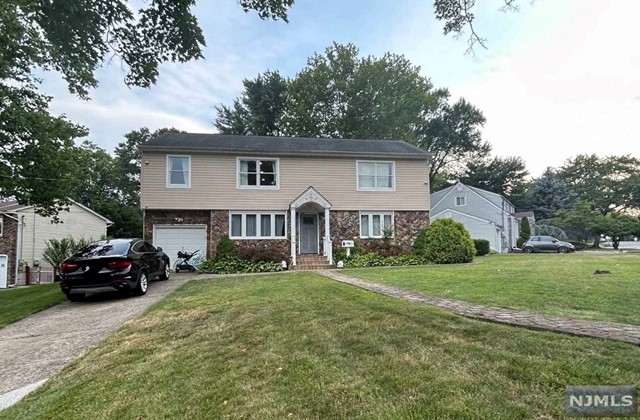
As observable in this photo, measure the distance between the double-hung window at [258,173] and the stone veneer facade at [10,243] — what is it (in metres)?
14.5

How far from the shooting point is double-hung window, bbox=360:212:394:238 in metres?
19.2

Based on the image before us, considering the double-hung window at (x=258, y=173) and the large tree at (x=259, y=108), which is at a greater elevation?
the large tree at (x=259, y=108)

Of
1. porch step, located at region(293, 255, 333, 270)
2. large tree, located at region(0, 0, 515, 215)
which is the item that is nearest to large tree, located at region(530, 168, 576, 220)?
porch step, located at region(293, 255, 333, 270)

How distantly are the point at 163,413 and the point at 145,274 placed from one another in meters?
8.36

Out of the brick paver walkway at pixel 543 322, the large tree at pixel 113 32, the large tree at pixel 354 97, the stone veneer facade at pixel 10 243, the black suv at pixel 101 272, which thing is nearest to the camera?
the brick paver walkway at pixel 543 322

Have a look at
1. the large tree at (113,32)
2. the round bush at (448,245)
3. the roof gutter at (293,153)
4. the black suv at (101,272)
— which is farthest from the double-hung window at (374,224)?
the large tree at (113,32)

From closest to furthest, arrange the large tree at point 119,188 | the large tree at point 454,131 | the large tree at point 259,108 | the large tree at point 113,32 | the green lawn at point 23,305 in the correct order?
1. the large tree at point 113,32
2. the green lawn at point 23,305
3. the large tree at point 119,188
4. the large tree at point 259,108
5. the large tree at point 454,131

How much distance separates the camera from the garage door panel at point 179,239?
17.5m

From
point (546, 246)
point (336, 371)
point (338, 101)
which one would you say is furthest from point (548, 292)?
point (338, 101)

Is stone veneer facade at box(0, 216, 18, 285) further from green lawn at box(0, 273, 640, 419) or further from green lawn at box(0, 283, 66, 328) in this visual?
green lawn at box(0, 273, 640, 419)

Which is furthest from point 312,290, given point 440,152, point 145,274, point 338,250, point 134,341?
point 440,152

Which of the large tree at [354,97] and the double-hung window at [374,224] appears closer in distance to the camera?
the double-hung window at [374,224]

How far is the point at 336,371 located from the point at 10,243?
2546cm

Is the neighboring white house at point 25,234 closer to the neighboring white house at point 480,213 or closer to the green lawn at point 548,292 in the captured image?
the green lawn at point 548,292
